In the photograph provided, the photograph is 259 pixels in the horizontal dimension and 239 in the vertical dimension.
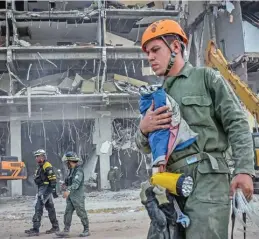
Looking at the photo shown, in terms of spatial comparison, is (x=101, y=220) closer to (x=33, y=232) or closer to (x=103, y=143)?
(x=33, y=232)

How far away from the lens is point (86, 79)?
2373 cm

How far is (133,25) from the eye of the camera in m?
25.8

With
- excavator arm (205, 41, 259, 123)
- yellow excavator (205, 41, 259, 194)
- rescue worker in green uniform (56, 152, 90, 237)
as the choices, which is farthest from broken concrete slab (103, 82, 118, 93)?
rescue worker in green uniform (56, 152, 90, 237)

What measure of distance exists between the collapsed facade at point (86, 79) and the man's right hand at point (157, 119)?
18.4 metres

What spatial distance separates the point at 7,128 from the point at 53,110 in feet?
8.21

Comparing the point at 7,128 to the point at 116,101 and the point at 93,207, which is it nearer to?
the point at 116,101

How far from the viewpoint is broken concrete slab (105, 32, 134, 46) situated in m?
24.1

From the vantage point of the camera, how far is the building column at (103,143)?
70.2 ft

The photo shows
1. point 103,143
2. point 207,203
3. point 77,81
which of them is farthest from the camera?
point 77,81

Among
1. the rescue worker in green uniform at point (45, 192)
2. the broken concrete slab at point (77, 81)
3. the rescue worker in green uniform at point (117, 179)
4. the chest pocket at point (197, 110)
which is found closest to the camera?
the chest pocket at point (197, 110)

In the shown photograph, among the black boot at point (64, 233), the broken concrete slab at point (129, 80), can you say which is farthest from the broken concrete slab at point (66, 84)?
the black boot at point (64, 233)

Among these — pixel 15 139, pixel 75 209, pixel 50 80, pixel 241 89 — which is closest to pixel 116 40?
pixel 50 80

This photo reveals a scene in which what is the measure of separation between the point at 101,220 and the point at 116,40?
49.0ft

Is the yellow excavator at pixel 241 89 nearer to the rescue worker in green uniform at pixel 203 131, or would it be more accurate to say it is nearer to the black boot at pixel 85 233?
the black boot at pixel 85 233
